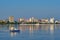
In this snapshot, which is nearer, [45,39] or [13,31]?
[45,39]

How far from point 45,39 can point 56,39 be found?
4.33ft

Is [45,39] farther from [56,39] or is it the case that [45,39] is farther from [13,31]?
[13,31]

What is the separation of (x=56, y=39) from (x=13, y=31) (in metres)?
12.0

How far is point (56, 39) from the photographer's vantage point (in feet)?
81.0

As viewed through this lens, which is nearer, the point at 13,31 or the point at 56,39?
the point at 56,39

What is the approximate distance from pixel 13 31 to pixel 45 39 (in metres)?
12.2

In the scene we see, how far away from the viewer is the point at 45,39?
24047 millimetres

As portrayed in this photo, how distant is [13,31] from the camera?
35.6m

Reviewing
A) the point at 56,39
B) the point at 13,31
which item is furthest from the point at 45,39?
the point at 13,31
